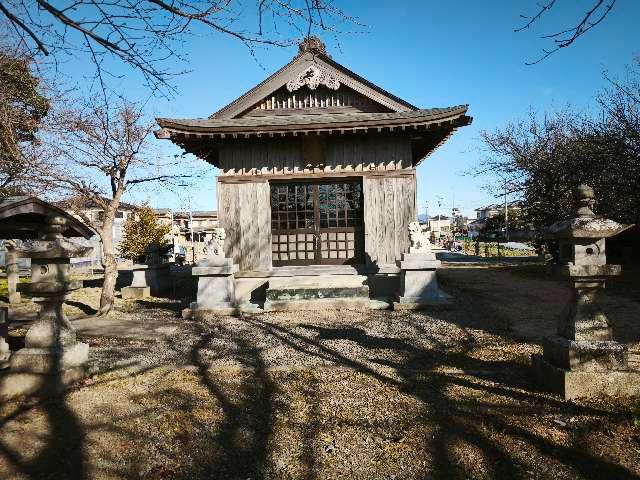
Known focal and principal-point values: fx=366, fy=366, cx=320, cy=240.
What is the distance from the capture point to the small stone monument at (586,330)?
4031 mm

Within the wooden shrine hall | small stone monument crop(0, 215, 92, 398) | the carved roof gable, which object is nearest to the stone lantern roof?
small stone monument crop(0, 215, 92, 398)

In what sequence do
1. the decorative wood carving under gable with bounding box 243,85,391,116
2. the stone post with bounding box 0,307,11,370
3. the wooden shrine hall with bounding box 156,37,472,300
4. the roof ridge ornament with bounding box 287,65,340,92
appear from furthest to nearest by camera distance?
the decorative wood carving under gable with bounding box 243,85,391,116 → the roof ridge ornament with bounding box 287,65,340,92 → the wooden shrine hall with bounding box 156,37,472,300 → the stone post with bounding box 0,307,11,370

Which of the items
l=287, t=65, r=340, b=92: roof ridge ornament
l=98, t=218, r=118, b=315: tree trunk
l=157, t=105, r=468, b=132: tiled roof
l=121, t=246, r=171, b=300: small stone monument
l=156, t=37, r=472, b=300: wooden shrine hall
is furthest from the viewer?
l=121, t=246, r=171, b=300: small stone monument

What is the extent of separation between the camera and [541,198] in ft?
60.6

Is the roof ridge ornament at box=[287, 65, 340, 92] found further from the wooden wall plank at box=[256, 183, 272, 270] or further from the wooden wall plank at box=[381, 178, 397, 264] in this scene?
the wooden wall plank at box=[381, 178, 397, 264]

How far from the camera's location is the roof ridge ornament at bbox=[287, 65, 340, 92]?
10797 millimetres

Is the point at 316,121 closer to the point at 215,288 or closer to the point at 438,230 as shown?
the point at 215,288

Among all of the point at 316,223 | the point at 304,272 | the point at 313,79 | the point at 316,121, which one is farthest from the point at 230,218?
the point at 313,79

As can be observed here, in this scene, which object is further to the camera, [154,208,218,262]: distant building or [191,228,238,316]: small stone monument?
[154,208,218,262]: distant building

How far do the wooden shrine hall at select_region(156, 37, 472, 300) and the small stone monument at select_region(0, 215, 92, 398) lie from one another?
232 inches

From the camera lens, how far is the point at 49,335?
481 cm

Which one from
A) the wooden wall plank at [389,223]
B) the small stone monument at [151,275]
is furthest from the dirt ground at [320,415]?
the small stone monument at [151,275]

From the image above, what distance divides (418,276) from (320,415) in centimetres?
616

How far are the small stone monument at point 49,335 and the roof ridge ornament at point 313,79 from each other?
774cm
